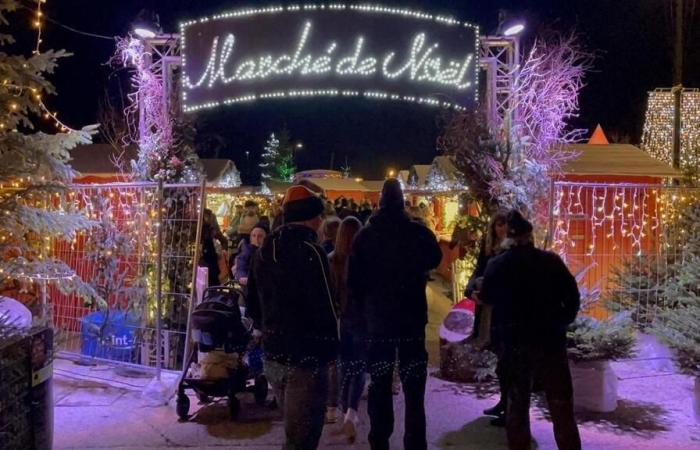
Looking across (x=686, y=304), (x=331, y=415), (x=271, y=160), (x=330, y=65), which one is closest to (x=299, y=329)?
(x=331, y=415)

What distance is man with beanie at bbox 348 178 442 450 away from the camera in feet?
14.2

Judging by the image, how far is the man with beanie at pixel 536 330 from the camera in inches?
169

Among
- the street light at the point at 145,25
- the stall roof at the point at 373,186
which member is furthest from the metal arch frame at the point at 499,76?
the stall roof at the point at 373,186

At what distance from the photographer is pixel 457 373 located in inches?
278

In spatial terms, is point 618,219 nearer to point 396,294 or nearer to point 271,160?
point 396,294

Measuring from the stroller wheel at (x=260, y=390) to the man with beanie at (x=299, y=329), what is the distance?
2.27m

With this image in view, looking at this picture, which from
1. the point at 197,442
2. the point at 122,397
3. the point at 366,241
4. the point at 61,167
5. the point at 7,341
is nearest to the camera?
the point at 7,341

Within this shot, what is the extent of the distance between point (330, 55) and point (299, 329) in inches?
211

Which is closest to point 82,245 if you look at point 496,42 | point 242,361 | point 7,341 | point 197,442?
point 242,361

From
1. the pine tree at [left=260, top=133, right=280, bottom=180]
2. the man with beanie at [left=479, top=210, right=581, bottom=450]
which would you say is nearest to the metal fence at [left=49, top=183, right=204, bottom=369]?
the man with beanie at [left=479, top=210, right=581, bottom=450]

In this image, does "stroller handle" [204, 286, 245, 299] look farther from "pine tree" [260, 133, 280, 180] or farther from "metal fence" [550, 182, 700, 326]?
"pine tree" [260, 133, 280, 180]

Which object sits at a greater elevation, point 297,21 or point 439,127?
point 297,21

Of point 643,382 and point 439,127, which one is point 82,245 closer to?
point 439,127

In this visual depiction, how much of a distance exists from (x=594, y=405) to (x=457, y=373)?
152 centimetres
